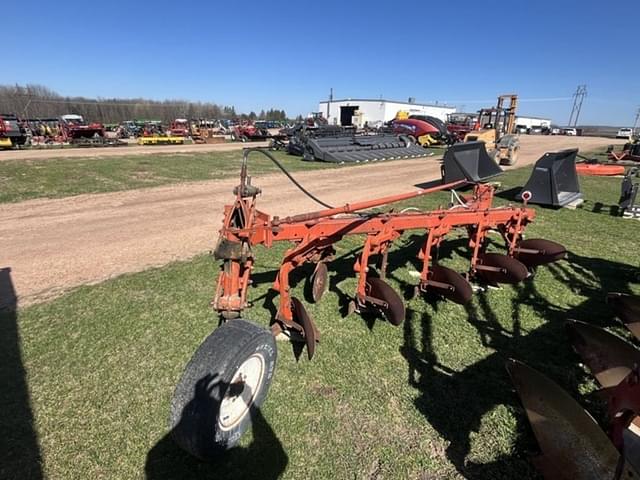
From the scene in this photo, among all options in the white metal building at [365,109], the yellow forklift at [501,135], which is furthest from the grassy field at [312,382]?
the white metal building at [365,109]

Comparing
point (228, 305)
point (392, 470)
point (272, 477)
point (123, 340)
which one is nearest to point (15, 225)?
point (123, 340)

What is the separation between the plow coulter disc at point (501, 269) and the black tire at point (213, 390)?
11.1 ft

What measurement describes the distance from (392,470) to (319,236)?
190 cm

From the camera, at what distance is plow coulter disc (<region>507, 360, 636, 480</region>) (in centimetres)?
210

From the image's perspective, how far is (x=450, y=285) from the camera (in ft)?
13.6

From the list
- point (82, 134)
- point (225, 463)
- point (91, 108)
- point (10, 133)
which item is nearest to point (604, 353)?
point (225, 463)

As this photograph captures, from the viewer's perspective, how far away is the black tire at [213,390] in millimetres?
2176

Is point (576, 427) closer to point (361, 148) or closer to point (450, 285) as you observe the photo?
point (450, 285)

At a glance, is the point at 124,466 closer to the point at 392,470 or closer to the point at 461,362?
the point at 392,470

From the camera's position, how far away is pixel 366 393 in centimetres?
302

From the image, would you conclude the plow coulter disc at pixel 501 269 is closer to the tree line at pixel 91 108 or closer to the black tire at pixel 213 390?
the black tire at pixel 213 390

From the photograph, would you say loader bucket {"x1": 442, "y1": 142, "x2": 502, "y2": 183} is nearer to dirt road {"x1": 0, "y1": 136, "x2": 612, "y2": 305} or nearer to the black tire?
dirt road {"x1": 0, "y1": 136, "x2": 612, "y2": 305}

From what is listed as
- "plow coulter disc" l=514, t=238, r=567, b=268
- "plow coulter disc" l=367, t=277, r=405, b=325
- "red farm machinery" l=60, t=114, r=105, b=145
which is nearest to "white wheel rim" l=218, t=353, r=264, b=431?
"plow coulter disc" l=367, t=277, r=405, b=325

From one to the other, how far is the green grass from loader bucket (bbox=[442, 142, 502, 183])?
7175 millimetres
